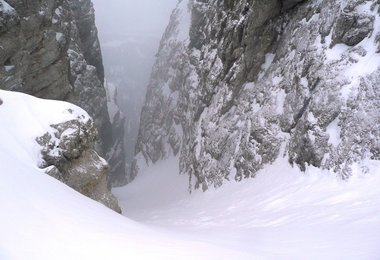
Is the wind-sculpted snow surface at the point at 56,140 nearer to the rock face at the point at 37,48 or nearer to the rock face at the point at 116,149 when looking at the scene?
the rock face at the point at 37,48

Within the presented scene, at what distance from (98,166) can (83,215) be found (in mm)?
9437

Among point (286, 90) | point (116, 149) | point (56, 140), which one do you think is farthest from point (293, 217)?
point (116, 149)

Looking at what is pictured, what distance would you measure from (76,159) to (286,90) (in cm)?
1277

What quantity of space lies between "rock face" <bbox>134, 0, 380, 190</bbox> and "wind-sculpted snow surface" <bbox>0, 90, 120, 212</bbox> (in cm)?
1010

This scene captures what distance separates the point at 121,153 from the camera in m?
62.4

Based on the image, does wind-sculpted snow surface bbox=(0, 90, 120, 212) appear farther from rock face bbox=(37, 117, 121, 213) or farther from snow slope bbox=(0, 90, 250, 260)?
snow slope bbox=(0, 90, 250, 260)

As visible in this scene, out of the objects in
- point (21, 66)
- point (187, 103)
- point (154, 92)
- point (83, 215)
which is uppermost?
point (83, 215)

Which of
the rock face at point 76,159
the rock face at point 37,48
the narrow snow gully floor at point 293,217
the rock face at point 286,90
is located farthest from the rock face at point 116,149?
the rock face at point 76,159

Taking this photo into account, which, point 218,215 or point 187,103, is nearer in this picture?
point 218,215

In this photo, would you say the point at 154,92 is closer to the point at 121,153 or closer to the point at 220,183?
the point at 121,153

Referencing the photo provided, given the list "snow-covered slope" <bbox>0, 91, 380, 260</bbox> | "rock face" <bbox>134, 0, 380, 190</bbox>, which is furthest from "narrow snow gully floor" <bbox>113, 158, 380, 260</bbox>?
"rock face" <bbox>134, 0, 380, 190</bbox>

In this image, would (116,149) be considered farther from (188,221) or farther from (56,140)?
(56,140)

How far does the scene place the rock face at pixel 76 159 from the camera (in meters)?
13.6

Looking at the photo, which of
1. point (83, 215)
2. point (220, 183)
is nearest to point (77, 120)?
point (83, 215)
